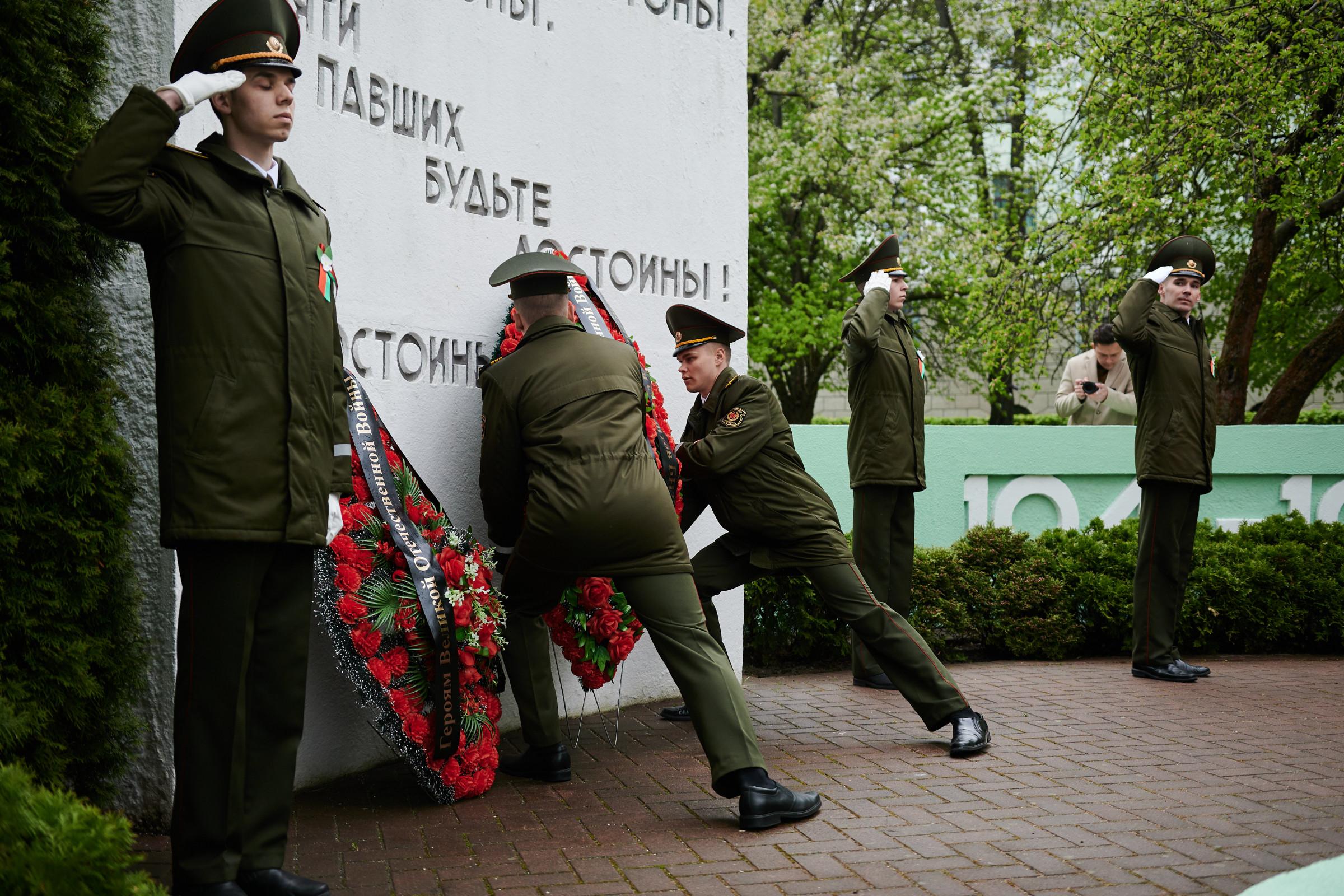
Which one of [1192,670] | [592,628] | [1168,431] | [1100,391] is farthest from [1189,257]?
[592,628]

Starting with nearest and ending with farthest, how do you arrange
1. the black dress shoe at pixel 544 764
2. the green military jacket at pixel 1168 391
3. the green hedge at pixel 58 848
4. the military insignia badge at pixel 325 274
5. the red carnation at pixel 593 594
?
the green hedge at pixel 58 848, the military insignia badge at pixel 325 274, the black dress shoe at pixel 544 764, the red carnation at pixel 593 594, the green military jacket at pixel 1168 391

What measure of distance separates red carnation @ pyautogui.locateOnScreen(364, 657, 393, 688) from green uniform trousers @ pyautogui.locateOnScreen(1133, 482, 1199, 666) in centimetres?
478

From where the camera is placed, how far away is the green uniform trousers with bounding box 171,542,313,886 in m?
3.41

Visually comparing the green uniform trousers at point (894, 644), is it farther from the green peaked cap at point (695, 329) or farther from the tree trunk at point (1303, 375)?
the tree trunk at point (1303, 375)

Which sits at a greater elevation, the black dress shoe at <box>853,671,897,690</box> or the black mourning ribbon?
the black mourning ribbon

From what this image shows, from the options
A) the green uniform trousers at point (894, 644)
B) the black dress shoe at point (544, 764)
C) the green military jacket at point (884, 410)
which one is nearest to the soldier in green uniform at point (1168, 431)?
the green military jacket at point (884, 410)

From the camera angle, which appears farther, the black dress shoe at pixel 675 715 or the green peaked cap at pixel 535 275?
the black dress shoe at pixel 675 715

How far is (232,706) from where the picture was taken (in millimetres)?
Result: 3455

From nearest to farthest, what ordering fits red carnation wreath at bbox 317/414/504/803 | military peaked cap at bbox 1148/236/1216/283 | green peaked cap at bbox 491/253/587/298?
red carnation wreath at bbox 317/414/504/803 → green peaked cap at bbox 491/253/587/298 → military peaked cap at bbox 1148/236/1216/283

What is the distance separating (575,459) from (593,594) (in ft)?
3.50

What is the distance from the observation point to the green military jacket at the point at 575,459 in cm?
462

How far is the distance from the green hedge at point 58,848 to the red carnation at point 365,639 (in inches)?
85.9

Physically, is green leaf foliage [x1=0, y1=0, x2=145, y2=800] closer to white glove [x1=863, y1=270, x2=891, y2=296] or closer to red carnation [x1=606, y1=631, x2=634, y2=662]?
red carnation [x1=606, y1=631, x2=634, y2=662]

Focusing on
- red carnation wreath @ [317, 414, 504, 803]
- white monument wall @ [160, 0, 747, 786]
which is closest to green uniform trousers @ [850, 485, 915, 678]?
white monument wall @ [160, 0, 747, 786]
